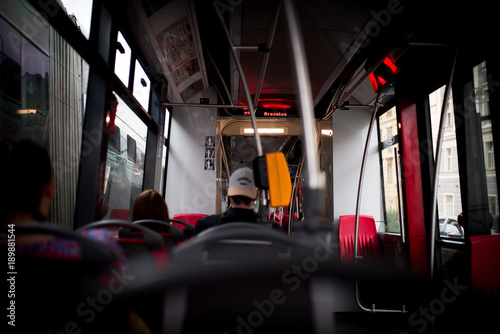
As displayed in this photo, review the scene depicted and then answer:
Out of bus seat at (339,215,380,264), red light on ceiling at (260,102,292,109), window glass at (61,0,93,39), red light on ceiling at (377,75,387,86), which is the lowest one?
bus seat at (339,215,380,264)

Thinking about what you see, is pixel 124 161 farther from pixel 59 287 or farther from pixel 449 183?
pixel 449 183

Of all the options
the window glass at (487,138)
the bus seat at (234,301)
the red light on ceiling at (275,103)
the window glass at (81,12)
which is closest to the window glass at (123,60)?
the window glass at (81,12)

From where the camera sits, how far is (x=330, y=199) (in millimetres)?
6215

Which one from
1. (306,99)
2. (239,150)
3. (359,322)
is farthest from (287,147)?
(306,99)

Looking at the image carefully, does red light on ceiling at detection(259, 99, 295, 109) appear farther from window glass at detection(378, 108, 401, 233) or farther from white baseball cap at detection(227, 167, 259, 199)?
white baseball cap at detection(227, 167, 259, 199)

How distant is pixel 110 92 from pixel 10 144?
6.81 ft

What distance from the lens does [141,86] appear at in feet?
15.0

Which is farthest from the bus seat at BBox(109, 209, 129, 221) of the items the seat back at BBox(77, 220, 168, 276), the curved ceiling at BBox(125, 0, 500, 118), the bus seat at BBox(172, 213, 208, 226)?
→ the seat back at BBox(77, 220, 168, 276)

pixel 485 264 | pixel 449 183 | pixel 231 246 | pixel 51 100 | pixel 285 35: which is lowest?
pixel 485 264

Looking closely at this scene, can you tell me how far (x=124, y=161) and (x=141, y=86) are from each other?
116 cm

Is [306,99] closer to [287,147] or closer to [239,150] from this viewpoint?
[287,147]

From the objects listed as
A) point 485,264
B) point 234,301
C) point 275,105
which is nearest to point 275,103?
point 275,105

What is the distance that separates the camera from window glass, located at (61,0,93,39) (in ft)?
8.23

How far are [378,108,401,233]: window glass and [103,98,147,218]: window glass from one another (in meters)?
4.13
